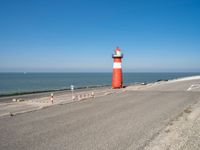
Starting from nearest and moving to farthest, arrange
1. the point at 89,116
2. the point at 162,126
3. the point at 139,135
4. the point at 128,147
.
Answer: the point at 128,147 < the point at 139,135 < the point at 162,126 < the point at 89,116

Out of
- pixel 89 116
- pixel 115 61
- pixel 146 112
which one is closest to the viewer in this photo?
pixel 89 116

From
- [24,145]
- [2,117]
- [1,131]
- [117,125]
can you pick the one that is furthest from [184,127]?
[2,117]

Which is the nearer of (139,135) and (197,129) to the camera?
(139,135)

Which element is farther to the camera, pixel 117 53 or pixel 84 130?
pixel 117 53

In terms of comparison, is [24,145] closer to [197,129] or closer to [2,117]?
[2,117]

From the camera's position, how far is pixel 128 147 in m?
6.07

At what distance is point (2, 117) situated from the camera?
10594 millimetres

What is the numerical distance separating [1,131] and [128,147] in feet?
16.2

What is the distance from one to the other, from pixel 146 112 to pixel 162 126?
2.77 m

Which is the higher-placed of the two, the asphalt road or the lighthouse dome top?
the lighthouse dome top

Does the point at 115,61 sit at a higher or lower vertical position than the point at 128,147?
higher

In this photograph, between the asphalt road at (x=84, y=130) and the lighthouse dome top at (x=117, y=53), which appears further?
the lighthouse dome top at (x=117, y=53)

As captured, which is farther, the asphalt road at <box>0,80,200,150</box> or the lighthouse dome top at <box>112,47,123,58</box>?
the lighthouse dome top at <box>112,47,123,58</box>

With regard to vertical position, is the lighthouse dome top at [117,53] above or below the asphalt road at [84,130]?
above
